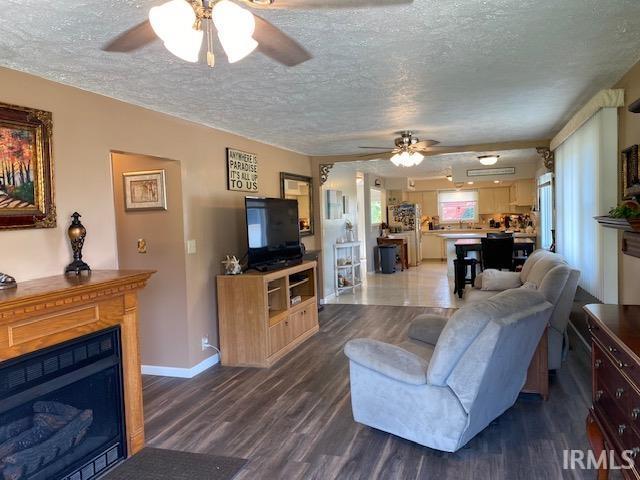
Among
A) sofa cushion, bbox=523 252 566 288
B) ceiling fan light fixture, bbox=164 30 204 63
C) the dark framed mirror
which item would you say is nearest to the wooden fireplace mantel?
ceiling fan light fixture, bbox=164 30 204 63

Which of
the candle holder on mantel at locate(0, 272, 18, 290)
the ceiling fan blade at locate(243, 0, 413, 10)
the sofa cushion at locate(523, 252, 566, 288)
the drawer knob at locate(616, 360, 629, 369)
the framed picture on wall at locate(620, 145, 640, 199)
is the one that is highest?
the ceiling fan blade at locate(243, 0, 413, 10)

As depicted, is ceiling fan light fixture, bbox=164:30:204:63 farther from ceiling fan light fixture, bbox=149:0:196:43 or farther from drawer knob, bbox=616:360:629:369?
drawer knob, bbox=616:360:629:369

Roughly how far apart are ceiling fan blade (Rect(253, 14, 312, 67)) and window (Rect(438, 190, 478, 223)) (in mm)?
11798

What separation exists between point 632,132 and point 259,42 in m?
2.70

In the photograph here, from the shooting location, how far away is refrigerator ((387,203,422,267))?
1228cm

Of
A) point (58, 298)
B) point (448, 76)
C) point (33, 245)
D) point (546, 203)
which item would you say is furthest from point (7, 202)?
point (546, 203)

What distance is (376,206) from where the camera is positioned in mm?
11797

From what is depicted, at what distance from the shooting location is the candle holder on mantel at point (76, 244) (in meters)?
2.84

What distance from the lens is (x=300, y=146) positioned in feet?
19.7

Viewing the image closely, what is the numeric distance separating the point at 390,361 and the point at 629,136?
234cm

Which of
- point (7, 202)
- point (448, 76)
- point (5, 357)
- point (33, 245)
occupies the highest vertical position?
point (448, 76)

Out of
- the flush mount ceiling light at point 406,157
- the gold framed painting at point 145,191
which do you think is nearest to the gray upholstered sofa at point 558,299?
the flush mount ceiling light at point 406,157

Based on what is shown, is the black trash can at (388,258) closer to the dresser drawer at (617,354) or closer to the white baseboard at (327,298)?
the white baseboard at (327,298)

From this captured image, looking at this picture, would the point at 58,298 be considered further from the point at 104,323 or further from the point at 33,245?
the point at 33,245
